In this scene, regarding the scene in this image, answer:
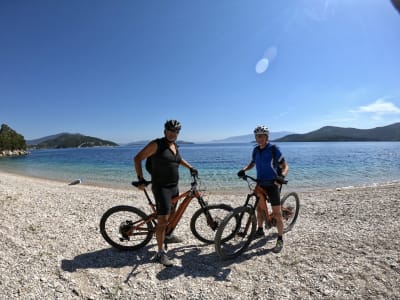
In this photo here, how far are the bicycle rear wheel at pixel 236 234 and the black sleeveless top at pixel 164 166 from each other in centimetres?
140

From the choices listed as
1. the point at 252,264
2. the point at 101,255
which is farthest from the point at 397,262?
the point at 101,255

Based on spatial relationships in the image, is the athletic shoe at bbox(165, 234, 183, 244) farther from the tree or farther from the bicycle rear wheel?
the tree

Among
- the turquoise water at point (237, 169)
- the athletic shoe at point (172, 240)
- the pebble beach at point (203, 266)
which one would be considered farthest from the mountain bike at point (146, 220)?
the turquoise water at point (237, 169)

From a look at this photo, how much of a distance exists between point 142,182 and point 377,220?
7023 mm

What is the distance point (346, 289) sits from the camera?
351cm

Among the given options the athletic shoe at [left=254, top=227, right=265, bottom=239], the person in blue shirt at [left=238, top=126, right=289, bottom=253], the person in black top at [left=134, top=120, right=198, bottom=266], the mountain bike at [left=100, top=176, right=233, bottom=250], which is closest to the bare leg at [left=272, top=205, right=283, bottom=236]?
the person in blue shirt at [left=238, top=126, right=289, bottom=253]

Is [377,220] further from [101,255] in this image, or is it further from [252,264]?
[101,255]

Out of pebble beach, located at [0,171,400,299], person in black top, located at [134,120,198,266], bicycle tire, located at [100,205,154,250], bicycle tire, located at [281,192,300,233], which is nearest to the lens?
pebble beach, located at [0,171,400,299]

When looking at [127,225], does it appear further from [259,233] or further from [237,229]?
[259,233]

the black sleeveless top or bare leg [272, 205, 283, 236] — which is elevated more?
the black sleeveless top

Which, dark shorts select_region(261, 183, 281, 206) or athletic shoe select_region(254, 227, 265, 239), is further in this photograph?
athletic shoe select_region(254, 227, 265, 239)

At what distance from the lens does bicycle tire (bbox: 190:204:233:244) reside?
197 inches

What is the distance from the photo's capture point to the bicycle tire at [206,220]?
5.00 m

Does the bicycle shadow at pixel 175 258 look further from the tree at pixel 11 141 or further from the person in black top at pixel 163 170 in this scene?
the tree at pixel 11 141
